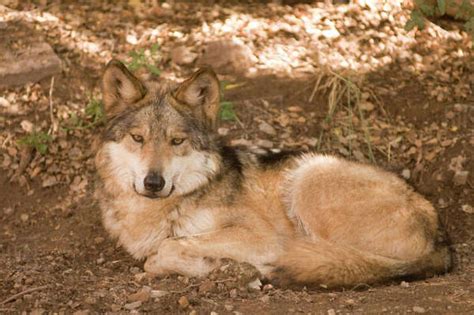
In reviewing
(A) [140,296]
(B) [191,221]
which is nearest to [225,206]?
(B) [191,221]

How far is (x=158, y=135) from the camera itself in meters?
5.14

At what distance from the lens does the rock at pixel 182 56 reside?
7906 mm

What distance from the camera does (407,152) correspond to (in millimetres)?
7184

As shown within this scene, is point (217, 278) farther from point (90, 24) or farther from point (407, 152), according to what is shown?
point (90, 24)

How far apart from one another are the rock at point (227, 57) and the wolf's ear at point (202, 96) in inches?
94.9

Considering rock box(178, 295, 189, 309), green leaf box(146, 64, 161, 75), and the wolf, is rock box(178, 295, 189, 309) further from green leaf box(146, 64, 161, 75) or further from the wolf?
green leaf box(146, 64, 161, 75)

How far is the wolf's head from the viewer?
5078mm

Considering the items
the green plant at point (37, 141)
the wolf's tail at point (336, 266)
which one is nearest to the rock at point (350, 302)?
the wolf's tail at point (336, 266)

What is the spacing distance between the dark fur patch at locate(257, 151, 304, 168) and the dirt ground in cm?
27

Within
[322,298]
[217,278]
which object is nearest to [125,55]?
[217,278]

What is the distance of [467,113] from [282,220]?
2.93m

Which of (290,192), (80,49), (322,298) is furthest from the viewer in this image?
(80,49)

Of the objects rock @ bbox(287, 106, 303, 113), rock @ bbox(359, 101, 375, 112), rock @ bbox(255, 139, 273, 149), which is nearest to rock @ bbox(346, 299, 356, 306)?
rock @ bbox(255, 139, 273, 149)

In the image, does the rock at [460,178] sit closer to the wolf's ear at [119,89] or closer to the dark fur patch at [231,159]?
the dark fur patch at [231,159]
